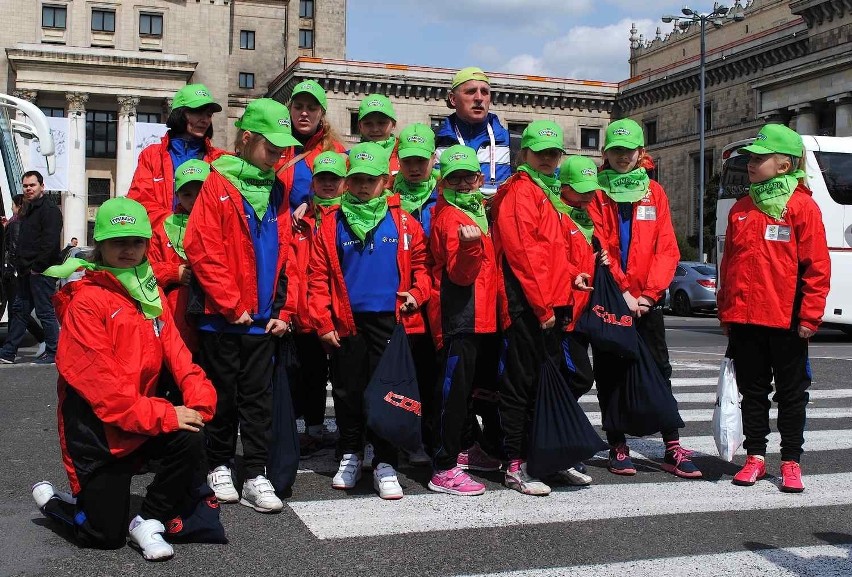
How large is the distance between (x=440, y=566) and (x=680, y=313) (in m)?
24.2

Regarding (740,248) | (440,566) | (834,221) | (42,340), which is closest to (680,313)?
(834,221)

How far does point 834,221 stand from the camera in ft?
57.6

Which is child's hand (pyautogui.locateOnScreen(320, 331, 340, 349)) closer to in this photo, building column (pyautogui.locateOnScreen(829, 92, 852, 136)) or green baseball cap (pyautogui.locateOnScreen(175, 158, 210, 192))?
green baseball cap (pyautogui.locateOnScreen(175, 158, 210, 192))

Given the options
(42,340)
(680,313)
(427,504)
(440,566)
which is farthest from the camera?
(680,313)

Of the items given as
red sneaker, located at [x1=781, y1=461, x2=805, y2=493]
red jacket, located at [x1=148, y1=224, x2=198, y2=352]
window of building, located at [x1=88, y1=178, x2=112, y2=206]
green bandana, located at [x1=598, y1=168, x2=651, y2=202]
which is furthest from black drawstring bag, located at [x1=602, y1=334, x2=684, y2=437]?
window of building, located at [x1=88, y1=178, x2=112, y2=206]

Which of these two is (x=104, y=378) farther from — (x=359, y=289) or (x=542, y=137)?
(x=542, y=137)

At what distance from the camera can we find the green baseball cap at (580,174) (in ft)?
17.6

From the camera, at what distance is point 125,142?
5900 cm

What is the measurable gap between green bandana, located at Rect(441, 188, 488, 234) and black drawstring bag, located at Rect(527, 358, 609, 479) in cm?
90

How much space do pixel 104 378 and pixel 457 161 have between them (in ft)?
7.07

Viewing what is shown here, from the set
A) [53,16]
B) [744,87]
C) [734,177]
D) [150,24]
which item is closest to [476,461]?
[734,177]

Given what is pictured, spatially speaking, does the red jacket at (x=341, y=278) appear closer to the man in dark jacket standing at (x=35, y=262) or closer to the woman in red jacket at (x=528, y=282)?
the woman in red jacket at (x=528, y=282)

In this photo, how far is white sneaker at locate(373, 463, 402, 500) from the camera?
4820mm

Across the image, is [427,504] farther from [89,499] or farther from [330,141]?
[330,141]
